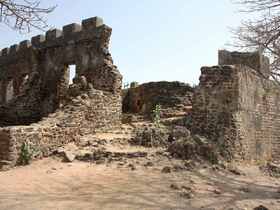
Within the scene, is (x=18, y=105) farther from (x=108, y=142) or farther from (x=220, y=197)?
(x=220, y=197)

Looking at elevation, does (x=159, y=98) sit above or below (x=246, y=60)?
below

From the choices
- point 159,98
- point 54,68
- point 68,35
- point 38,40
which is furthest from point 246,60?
point 38,40

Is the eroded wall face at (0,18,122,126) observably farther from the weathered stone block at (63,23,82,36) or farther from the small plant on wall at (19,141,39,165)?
the small plant on wall at (19,141,39,165)

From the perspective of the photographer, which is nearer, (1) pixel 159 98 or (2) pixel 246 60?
(2) pixel 246 60

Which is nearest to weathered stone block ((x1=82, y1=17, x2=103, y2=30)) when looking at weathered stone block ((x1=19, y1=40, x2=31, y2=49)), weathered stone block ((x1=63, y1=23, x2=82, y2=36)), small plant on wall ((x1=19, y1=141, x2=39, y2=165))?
weathered stone block ((x1=63, y1=23, x2=82, y2=36))

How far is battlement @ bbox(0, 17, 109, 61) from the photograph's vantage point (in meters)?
16.2

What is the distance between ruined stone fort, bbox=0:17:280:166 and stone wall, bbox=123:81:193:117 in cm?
4

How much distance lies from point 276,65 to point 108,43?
697 centimetres

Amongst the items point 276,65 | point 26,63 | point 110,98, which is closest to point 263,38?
point 276,65

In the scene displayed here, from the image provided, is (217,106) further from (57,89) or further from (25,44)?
(25,44)

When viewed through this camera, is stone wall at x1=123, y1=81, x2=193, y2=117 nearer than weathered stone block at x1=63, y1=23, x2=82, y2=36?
Yes

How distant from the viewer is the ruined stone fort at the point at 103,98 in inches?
454

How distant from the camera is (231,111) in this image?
457 inches

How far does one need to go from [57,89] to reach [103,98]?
414 centimetres
